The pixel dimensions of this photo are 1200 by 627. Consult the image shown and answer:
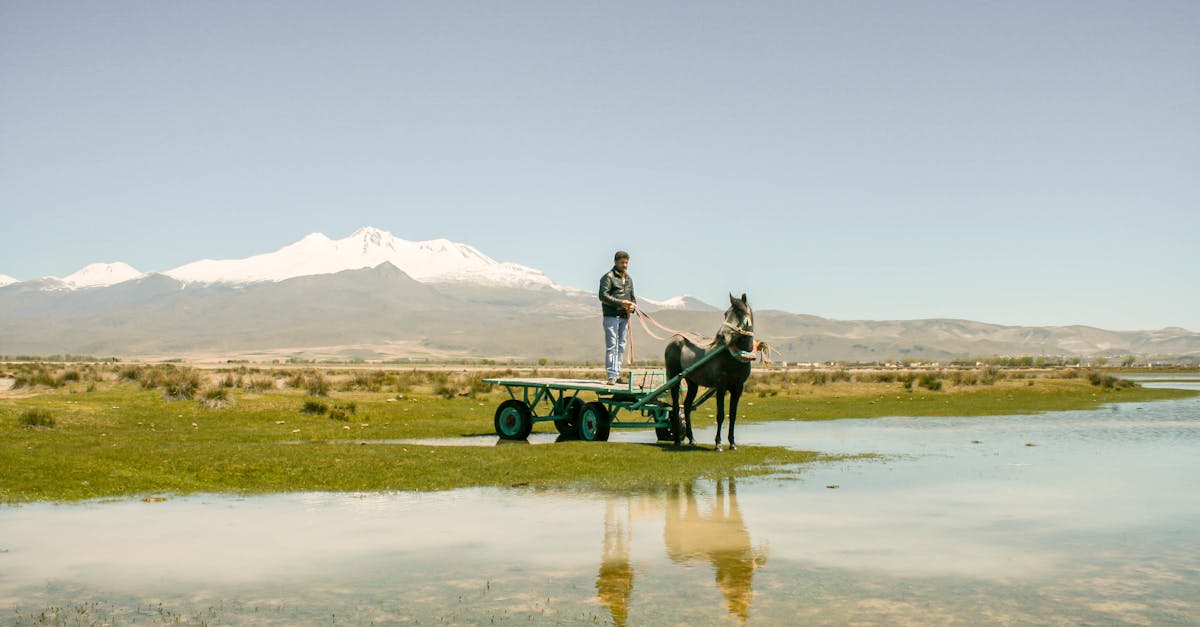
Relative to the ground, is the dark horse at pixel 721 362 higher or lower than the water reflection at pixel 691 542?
higher

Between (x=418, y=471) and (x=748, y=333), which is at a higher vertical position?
(x=748, y=333)

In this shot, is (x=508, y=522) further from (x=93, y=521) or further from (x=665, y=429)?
(x=665, y=429)

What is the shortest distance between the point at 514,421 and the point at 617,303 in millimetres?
4777

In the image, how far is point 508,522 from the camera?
12.7 meters

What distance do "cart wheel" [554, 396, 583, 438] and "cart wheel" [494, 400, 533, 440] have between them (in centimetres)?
72

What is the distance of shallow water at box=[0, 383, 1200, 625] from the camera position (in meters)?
8.62

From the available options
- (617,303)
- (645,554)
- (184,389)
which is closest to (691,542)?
(645,554)

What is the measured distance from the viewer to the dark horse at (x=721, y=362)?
20047mm

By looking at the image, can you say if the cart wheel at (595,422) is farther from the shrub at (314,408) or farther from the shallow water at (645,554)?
the shrub at (314,408)

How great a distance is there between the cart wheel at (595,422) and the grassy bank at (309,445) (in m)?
1.03

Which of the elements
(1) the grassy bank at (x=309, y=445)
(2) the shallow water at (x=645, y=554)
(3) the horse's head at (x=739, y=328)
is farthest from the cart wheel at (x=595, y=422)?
(2) the shallow water at (x=645, y=554)

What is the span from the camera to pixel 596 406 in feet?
76.2

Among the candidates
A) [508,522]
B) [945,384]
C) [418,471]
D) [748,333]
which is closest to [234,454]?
[418,471]

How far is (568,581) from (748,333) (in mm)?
11103
